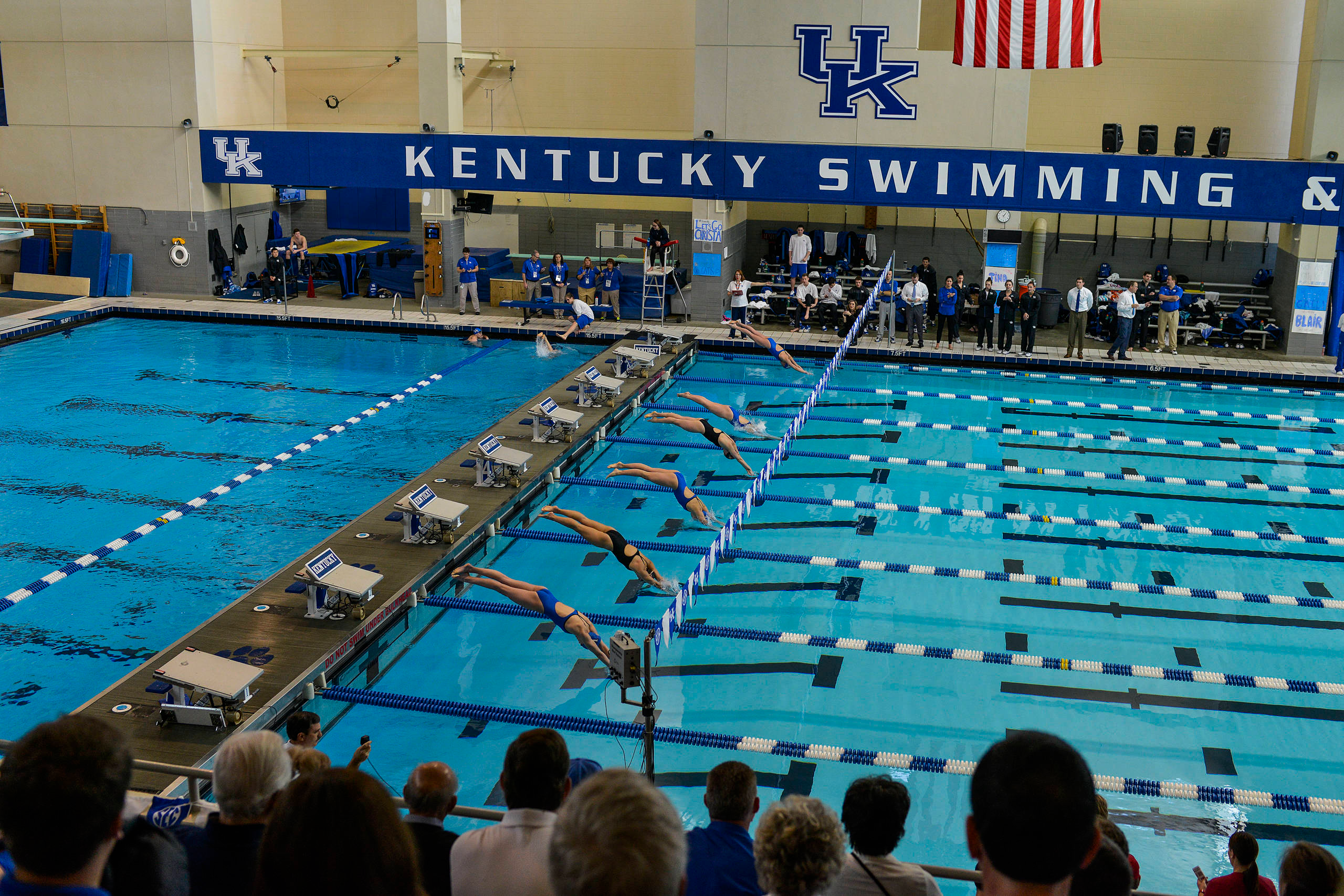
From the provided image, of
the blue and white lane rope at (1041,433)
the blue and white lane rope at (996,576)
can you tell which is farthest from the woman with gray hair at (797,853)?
the blue and white lane rope at (1041,433)

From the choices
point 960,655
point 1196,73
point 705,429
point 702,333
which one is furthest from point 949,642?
point 1196,73

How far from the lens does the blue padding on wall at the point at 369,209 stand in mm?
25188

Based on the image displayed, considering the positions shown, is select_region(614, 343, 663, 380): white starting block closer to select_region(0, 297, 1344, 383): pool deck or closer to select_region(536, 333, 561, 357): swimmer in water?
select_region(536, 333, 561, 357): swimmer in water

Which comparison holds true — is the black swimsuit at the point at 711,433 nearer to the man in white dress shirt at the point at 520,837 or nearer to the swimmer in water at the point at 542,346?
the swimmer in water at the point at 542,346

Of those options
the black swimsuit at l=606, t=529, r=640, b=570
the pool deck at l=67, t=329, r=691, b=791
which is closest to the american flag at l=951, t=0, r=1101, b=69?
the pool deck at l=67, t=329, r=691, b=791

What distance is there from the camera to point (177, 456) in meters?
12.8

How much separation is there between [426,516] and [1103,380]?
1187cm

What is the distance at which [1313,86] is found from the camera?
17.7 m

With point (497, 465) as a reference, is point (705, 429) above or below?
above

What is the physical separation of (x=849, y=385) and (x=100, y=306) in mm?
13370

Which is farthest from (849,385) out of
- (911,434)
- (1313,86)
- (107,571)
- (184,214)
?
(184,214)

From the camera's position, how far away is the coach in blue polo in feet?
66.8

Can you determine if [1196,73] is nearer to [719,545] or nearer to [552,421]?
[552,421]

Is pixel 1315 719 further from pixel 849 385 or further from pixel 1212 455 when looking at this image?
pixel 849 385
